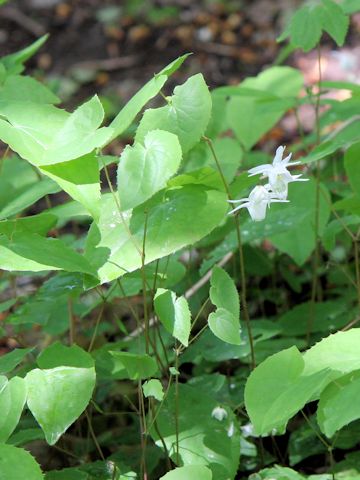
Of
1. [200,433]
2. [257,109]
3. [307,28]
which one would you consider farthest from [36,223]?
[257,109]

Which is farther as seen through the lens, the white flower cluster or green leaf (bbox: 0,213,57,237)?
green leaf (bbox: 0,213,57,237)

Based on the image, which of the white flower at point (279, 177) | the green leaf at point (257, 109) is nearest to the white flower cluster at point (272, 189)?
the white flower at point (279, 177)

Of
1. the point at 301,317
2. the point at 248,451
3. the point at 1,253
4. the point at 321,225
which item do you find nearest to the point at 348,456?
the point at 248,451

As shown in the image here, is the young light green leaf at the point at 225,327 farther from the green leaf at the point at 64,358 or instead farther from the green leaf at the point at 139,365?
the green leaf at the point at 64,358

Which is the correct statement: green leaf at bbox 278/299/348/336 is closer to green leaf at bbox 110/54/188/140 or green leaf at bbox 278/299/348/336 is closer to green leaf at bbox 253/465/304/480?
green leaf at bbox 253/465/304/480

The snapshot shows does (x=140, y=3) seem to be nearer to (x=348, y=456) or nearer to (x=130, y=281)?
(x=130, y=281)

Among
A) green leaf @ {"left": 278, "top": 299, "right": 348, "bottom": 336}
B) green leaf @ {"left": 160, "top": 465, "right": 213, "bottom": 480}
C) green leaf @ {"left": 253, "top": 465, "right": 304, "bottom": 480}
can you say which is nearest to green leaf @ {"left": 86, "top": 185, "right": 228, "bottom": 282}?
green leaf @ {"left": 160, "top": 465, "right": 213, "bottom": 480}
